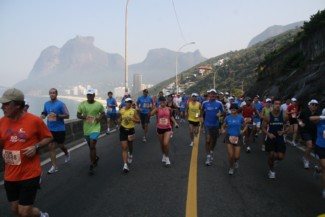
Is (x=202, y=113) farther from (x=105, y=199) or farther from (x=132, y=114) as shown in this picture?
(x=105, y=199)

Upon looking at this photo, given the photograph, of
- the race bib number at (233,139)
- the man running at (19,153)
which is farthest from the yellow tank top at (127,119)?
the man running at (19,153)

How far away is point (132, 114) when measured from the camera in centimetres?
808

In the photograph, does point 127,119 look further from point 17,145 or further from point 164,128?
point 17,145

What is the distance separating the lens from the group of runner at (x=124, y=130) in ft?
12.4

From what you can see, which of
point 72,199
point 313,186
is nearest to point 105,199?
point 72,199

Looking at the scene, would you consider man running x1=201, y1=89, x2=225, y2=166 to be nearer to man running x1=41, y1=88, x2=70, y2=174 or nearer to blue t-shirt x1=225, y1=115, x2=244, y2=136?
blue t-shirt x1=225, y1=115, x2=244, y2=136

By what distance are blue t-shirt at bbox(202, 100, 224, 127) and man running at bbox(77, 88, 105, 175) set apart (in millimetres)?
2982

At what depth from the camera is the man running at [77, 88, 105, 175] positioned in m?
7.56

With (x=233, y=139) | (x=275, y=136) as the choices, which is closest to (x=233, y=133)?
(x=233, y=139)

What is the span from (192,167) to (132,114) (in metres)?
1.92

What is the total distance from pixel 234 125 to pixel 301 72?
735 inches

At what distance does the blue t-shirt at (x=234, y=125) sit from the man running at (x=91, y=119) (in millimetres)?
2961

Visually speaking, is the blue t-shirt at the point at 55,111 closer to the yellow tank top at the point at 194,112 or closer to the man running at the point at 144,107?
the yellow tank top at the point at 194,112

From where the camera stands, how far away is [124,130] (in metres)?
7.98
